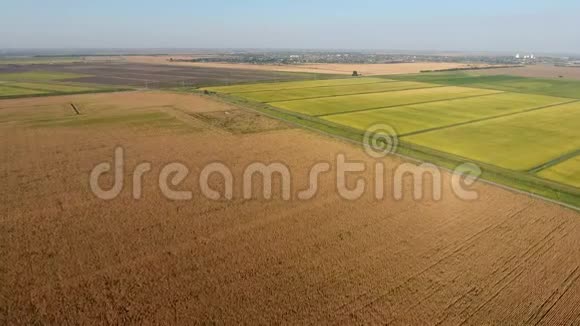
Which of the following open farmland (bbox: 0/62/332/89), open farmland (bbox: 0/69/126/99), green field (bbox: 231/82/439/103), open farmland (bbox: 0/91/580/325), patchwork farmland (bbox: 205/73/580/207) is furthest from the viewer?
open farmland (bbox: 0/62/332/89)

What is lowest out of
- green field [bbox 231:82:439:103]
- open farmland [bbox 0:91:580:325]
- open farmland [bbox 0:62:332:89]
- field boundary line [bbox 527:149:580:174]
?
open farmland [bbox 0:91:580:325]

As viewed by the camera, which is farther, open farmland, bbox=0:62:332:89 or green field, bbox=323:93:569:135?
open farmland, bbox=0:62:332:89

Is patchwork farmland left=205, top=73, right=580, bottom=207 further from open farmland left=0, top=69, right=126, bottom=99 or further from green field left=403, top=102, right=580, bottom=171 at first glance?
open farmland left=0, top=69, right=126, bottom=99

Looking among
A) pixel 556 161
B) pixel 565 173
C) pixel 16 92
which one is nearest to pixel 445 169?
pixel 565 173

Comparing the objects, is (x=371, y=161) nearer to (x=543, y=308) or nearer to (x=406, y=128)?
(x=406, y=128)

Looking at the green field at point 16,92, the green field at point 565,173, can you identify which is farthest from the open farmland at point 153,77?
the green field at point 565,173

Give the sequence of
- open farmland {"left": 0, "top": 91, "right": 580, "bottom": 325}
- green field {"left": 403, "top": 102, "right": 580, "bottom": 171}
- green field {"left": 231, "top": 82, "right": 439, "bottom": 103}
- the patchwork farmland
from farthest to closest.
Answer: green field {"left": 231, "top": 82, "right": 439, "bottom": 103}, green field {"left": 403, "top": 102, "right": 580, "bottom": 171}, the patchwork farmland, open farmland {"left": 0, "top": 91, "right": 580, "bottom": 325}

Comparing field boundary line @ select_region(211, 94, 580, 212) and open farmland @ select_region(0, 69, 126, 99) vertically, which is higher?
open farmland @ select_region(0, 69, 126, 99)

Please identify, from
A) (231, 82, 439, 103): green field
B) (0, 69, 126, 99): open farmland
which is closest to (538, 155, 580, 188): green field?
(231, 82, 439, 103): green field
